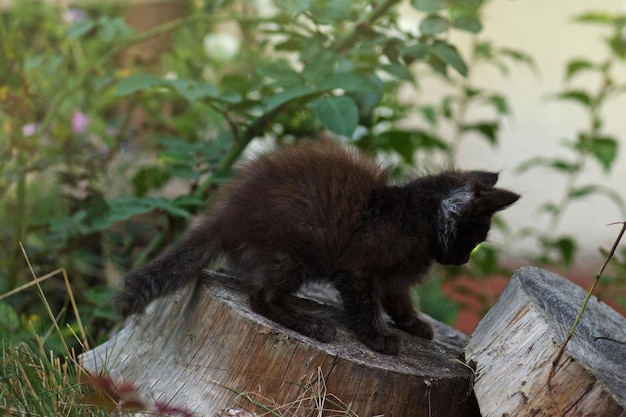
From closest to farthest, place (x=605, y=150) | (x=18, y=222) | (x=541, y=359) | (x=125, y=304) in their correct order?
(x=541, y=359) < (x=125, y=304) < (x=18, y=222) < (x=605, y=150)

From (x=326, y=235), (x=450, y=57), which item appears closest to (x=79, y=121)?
(x=450, y=57)

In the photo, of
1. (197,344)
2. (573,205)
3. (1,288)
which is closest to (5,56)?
(1,288)

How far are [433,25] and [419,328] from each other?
48.3 inches

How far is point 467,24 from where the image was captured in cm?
325

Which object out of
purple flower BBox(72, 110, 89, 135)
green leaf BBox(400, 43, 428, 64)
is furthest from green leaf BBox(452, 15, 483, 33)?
purple flower BBox(72, 110, 89, 135)

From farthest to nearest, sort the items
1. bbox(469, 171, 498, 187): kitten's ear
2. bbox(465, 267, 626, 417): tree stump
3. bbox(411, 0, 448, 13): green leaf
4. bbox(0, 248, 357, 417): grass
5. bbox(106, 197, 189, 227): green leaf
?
bbox(411, 0, 448, 13): green leaf → bbox(106, 197, 189, 227): green leaf → bbox(469, 171, 498, 187): kitten's ear → bbox(0, 248, 357, 417): grass → bbox(465, 267, 626, 417): tree stump

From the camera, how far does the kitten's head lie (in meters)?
2.42

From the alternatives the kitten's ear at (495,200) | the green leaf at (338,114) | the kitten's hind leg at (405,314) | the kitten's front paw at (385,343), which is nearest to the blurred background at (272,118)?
the green leaf at (338,114)

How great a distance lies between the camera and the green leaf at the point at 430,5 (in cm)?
315

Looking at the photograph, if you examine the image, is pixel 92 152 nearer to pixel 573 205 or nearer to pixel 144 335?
pixel 144 335

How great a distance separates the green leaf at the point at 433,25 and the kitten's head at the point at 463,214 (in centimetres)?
78

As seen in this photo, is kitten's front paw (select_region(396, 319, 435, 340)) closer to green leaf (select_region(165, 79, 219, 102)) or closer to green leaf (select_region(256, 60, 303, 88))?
green leaf (select_region(256, 60, 303, 88))

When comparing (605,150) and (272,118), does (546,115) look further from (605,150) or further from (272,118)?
(272,118)

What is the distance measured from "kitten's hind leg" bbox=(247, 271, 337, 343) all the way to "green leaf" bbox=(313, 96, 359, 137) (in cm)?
62
